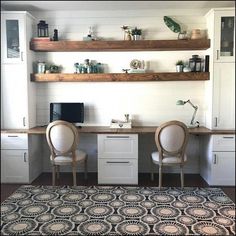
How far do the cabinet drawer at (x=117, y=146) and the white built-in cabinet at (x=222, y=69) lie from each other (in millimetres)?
1162

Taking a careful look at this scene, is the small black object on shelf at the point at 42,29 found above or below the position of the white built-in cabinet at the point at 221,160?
above

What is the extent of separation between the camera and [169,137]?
11.5ft

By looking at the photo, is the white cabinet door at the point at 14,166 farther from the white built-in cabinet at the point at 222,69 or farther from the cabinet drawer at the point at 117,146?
the white built-in cabinet at the point at 222,69

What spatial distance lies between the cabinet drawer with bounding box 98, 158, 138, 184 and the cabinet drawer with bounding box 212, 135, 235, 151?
114cm

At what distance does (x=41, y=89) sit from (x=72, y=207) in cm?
209

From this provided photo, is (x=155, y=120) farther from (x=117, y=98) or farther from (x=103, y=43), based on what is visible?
(x=103, y=43)

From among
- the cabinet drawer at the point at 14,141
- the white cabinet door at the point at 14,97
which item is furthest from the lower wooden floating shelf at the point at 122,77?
the cabinet drawer at the point at 14,141

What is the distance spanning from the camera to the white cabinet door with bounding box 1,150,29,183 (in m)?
3.90

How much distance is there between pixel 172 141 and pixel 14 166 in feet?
7.40

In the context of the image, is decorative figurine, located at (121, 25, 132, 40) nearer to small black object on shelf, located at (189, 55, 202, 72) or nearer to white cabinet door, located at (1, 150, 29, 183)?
small black object on shelf, located at (189, 55, 202, 72)

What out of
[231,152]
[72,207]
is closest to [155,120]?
[231,152]

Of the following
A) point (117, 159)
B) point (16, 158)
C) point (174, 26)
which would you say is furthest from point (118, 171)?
point (174, 26)

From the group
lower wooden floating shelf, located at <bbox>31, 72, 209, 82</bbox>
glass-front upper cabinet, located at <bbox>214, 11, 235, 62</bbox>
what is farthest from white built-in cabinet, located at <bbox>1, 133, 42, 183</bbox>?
glass-front upper cabinet, located at <bbox>214, 11, 235, 62</bbox>

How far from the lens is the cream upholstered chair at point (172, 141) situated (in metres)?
3.48
